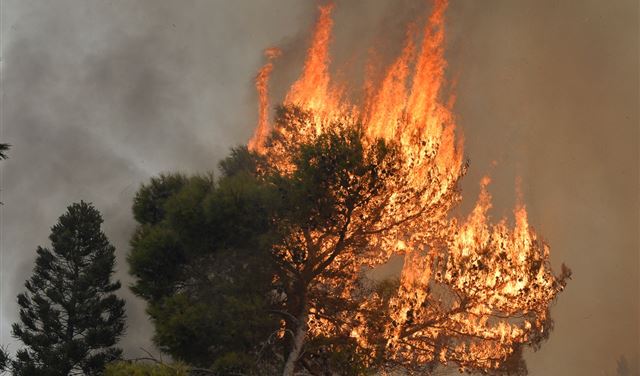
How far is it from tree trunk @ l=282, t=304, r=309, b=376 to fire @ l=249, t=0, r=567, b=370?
848mm

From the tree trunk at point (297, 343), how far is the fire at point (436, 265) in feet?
2.78

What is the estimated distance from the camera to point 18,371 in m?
27.9

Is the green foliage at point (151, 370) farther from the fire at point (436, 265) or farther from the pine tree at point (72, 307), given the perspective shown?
the pine tree at point (72, 307)

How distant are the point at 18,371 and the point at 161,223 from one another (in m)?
10.4

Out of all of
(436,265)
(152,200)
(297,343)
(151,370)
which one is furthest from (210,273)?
(436,265)

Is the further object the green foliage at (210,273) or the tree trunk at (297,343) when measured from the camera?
the tree trunk at (297,343)

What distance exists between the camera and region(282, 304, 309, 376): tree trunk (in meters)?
21.4

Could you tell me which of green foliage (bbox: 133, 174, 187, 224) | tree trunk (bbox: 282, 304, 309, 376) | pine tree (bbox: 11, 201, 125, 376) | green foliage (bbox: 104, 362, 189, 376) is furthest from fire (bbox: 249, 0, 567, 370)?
pine tree (bbox: 11, 201, 125, 376)

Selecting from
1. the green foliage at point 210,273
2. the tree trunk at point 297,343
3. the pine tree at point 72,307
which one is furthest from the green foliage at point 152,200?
the tree trunk at point 297,343

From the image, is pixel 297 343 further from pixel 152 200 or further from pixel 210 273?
pixel 152 200

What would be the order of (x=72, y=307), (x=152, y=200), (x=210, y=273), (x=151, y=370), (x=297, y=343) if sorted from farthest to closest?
(x=72, y=307) → (x=152, y=200) → (x=210, y=273) → (x=297, y=343) → (x=151, y=370)

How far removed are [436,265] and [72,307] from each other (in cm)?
1788

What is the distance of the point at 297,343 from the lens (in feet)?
71.2

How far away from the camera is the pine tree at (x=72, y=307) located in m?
28.5
